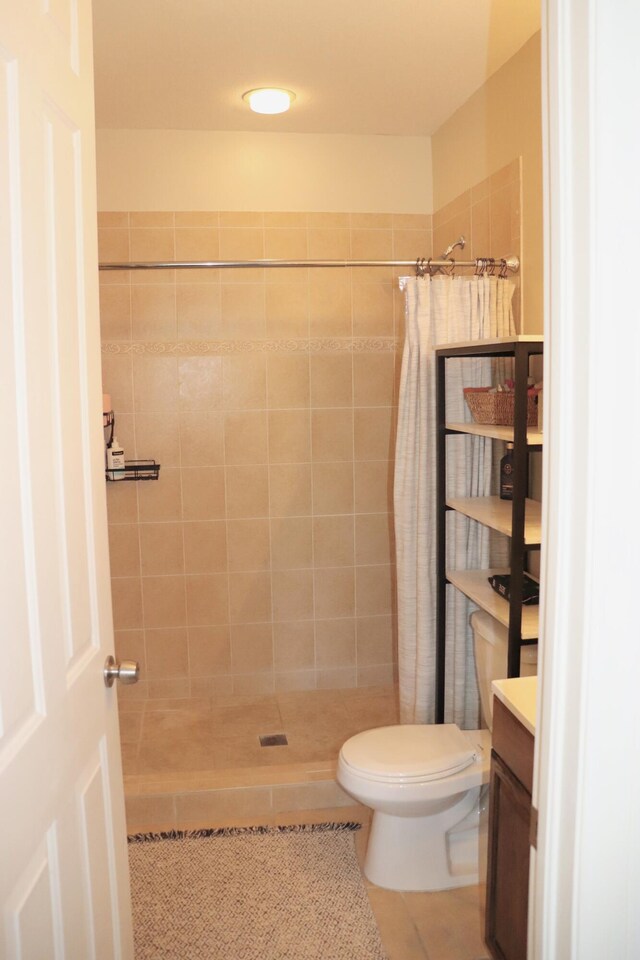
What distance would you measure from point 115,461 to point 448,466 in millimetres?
1421

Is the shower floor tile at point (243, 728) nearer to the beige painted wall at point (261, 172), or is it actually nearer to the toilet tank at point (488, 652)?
the toilet tank at point (488, 652)

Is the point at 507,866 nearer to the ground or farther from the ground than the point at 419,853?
farther from the ground

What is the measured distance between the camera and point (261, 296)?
371 centimetres

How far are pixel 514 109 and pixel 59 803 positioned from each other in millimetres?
2579

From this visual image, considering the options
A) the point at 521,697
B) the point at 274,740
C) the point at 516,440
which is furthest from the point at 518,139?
the point at 274,740

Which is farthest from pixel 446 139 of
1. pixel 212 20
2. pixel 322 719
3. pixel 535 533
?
pixel 322 719

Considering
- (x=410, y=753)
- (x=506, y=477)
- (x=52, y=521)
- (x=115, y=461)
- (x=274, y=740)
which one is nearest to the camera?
(x=52, y=521)

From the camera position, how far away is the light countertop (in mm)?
1682

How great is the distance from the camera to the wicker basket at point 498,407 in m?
2.57

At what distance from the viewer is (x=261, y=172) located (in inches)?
145

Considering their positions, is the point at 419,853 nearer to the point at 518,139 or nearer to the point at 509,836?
the point at 509,836

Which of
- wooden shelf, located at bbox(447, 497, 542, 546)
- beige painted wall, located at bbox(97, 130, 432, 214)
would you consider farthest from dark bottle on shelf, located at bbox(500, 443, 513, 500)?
beige painted wall, located at bbox(97, 130, 432, 214)

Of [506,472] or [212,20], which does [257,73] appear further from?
[506,472]

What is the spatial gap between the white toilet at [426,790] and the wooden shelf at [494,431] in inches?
23.4
